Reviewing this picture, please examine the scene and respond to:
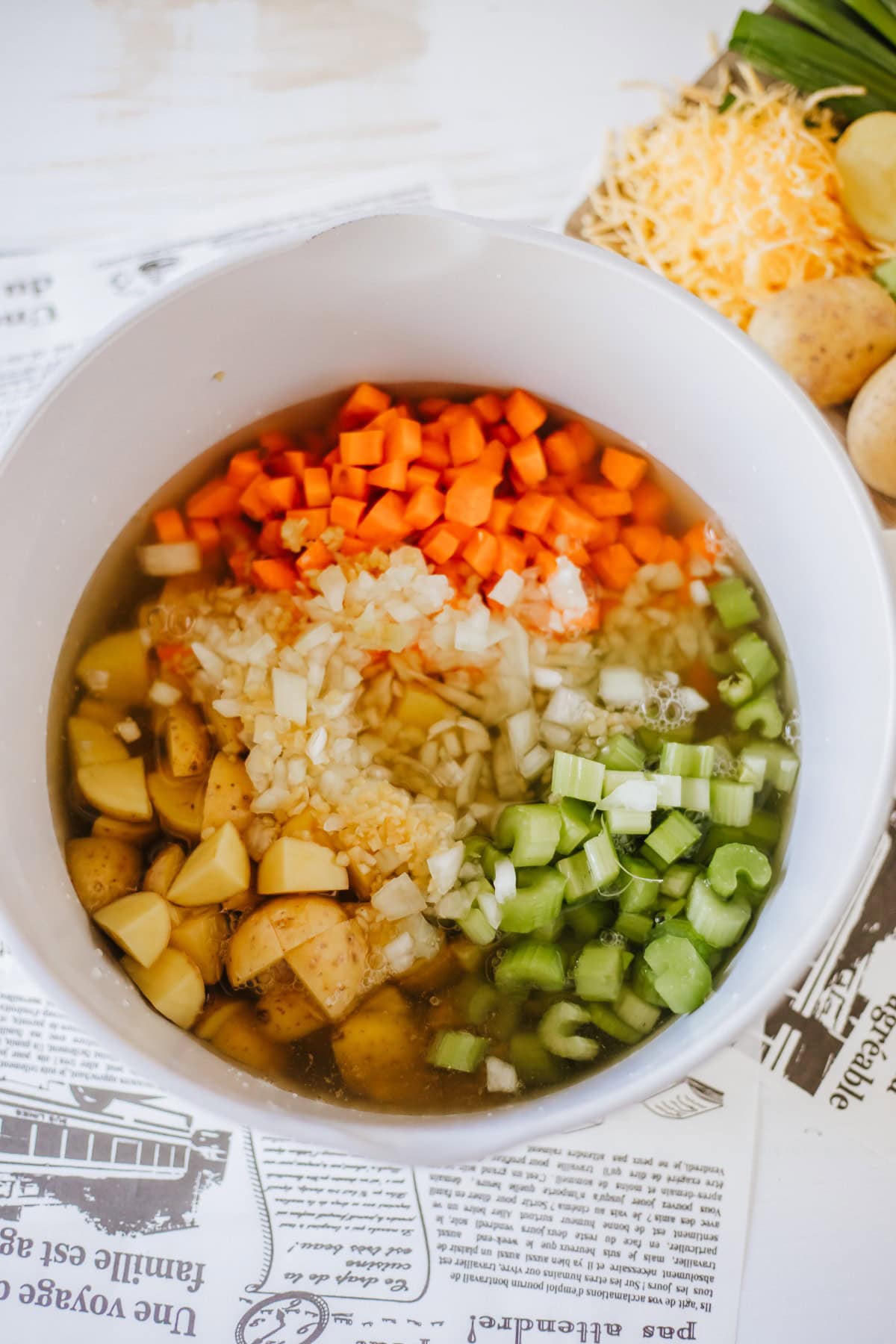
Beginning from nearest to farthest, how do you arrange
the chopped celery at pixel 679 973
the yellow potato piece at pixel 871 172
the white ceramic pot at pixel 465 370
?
the white ceramic pot at pixel 465 370, the chopped celery at pixel 679 973, the yellow potato piece at pixel 871 172

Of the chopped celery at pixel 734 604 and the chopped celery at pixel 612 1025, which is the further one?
the chopped celery at pixel 734 604

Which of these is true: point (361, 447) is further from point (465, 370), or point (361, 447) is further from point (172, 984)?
point (172, 984)

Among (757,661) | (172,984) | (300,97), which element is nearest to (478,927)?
(172,984)

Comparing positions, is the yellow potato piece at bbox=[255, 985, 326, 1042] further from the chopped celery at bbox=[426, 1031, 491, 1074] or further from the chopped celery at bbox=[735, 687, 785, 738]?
the chopped celery at bbox=[735, 687, 785, 738]

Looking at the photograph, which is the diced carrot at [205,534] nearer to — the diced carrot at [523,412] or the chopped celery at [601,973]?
the diced carrot at [523,412]

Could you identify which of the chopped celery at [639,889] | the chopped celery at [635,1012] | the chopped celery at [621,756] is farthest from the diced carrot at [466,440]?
the chopped celery at [635,1012]

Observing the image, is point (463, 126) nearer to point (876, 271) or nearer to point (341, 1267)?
point (876, 271)

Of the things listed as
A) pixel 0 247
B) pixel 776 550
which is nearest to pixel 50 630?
pixel 0 247

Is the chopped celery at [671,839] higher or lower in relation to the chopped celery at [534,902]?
higher
